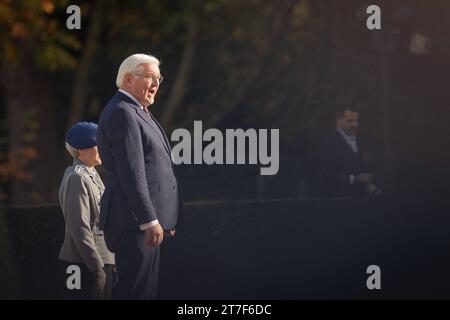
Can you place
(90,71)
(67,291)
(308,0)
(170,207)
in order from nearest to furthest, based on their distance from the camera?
(170,207) → (67,291) → (90,71) → (308,0)

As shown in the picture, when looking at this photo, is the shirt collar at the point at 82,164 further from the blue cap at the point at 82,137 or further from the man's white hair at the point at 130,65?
the man's white hair at the point at 130,65

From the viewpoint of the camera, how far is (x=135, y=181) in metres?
8.58

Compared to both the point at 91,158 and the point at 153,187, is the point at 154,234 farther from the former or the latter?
the point at 91,158

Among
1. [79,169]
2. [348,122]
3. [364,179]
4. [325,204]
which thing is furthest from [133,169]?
[348,122]

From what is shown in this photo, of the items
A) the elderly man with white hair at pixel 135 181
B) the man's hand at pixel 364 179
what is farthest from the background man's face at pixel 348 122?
the elderly man with white hair at pixel 135 181

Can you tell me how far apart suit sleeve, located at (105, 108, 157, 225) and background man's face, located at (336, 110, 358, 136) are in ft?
9.11

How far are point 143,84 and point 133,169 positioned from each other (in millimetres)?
718

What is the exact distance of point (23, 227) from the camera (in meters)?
10.3

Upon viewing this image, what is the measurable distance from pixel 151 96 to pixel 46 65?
185 inches

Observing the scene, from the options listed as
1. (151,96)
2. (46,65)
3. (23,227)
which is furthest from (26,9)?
(151,96)

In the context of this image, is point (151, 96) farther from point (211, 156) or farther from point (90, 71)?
point (90, 71)

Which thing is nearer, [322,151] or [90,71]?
[322,151]

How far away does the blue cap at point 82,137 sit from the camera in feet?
30.3
